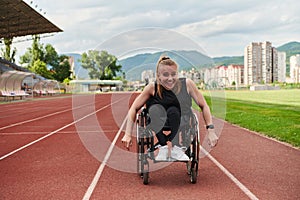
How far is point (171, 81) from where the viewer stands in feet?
17.7

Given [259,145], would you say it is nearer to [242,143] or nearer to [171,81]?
[242,143]

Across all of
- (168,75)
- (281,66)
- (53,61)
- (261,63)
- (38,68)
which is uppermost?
(261,63)

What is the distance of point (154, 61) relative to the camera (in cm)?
606

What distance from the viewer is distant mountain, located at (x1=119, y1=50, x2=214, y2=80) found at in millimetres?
5984

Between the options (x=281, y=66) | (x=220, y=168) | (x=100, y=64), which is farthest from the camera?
(x=281, y=66)

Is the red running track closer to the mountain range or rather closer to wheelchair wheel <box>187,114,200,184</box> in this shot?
wheelchair wheel <box>187,114,200,184</box>

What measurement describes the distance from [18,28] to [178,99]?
52173 mm

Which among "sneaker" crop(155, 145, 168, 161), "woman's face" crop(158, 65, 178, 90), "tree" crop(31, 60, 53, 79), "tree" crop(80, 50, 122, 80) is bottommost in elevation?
"sneaker" crop(155, 145, 168, 161)

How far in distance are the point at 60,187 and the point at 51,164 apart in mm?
1718

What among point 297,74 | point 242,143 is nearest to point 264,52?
point 297,74

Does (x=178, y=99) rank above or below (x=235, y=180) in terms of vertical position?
above

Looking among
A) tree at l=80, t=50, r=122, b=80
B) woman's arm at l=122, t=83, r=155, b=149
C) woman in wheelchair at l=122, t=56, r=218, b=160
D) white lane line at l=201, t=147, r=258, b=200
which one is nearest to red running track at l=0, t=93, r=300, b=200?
white lane line at l=201, t=147, r=258, b=200

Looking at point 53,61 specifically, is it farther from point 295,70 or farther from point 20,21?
point 295,70

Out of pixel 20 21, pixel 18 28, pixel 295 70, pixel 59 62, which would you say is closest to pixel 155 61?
pixel 20 21
